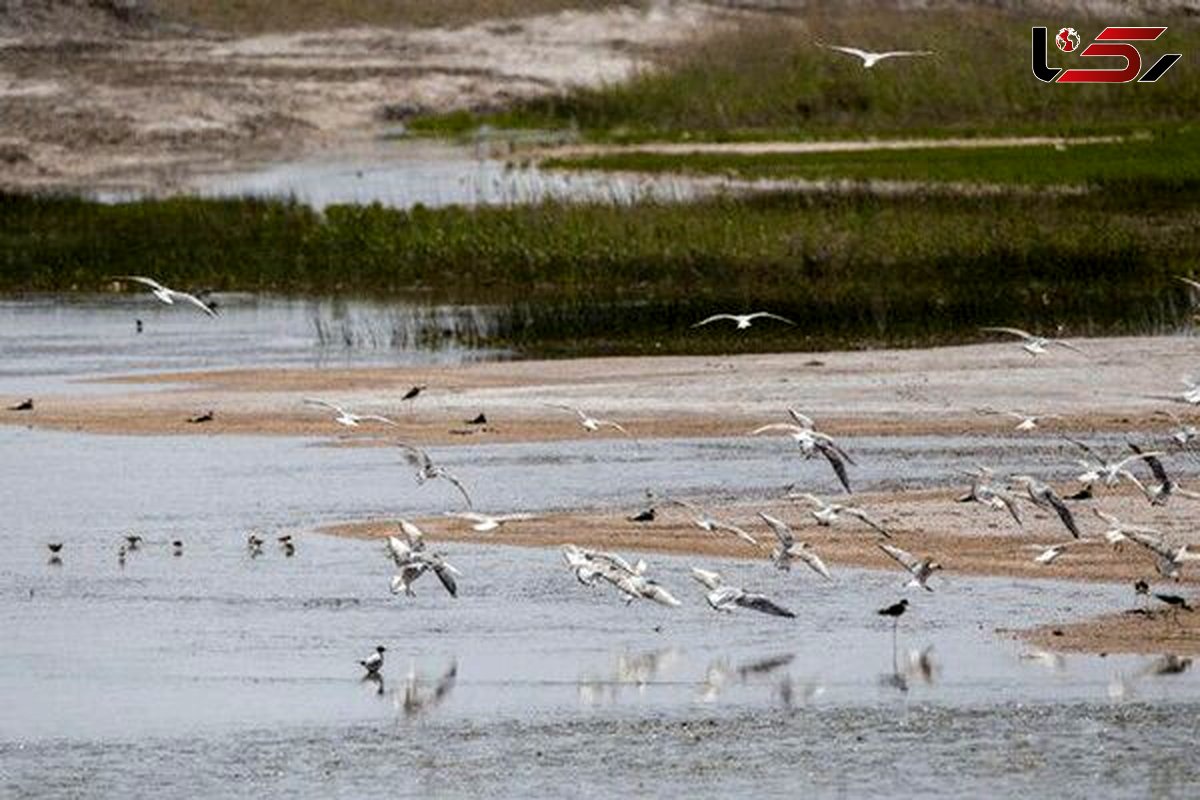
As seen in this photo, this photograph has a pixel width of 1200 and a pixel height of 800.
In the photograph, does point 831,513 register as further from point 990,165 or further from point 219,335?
point 990,165

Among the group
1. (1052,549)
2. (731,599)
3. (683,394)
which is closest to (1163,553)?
(1052,549)

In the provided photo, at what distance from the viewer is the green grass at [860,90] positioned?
2518 inches

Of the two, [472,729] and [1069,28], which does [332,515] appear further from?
[1069,28]

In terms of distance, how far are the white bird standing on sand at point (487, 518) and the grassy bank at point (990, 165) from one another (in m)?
23.2

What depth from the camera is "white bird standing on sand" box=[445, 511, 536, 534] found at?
2432cm

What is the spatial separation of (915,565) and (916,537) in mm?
3044

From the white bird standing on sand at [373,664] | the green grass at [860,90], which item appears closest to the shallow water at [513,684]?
the white bird standing on sand at [373,664]

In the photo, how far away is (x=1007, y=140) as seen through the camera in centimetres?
5991

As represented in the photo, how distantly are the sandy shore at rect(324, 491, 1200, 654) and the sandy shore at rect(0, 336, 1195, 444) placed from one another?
5284 mm

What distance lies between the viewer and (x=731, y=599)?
2148cm

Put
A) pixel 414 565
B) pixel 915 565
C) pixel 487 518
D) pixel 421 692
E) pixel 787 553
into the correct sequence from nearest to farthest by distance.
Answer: pixel 421 692 → pixel 414 565 → pixel 915 565 → pixel 787 553 → pixel 487 518

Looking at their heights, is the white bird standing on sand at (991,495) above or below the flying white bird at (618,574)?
above

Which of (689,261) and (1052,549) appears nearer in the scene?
(1052,549)

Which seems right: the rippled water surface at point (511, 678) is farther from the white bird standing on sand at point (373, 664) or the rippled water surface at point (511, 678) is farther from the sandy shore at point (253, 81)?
the sandy shore at point (253, 81)
